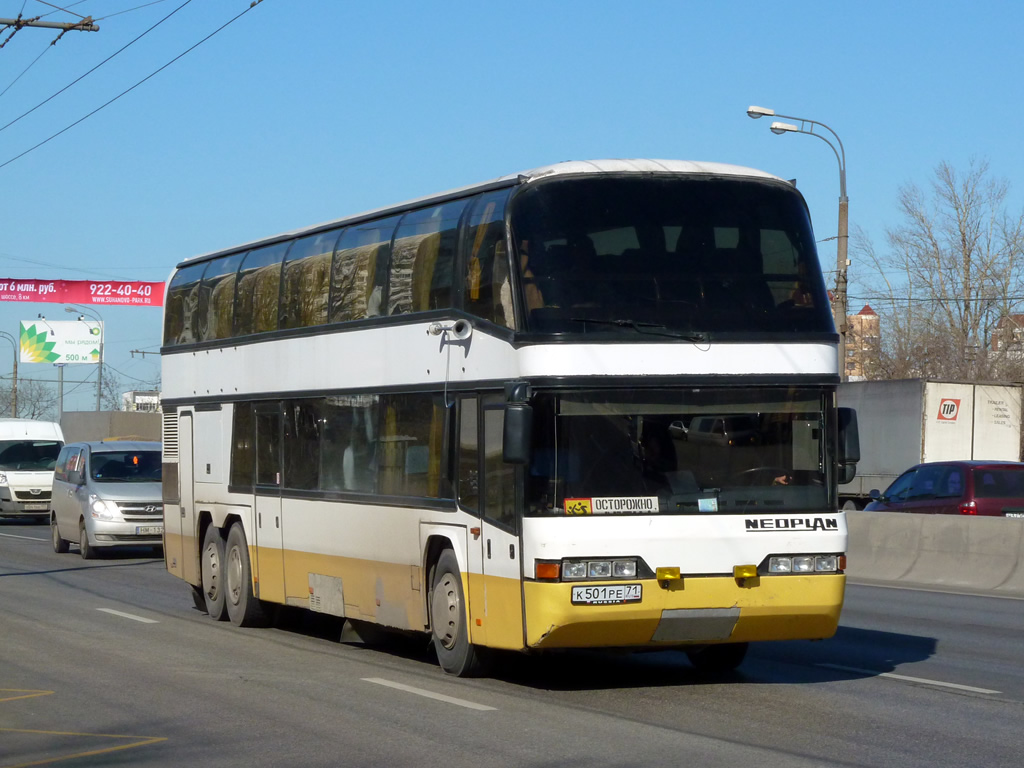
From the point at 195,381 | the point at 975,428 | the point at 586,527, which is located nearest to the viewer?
the point at 586,527

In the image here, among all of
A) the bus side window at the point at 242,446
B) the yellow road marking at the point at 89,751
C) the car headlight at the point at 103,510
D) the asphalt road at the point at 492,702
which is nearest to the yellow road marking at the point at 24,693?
the asphalt road at the point at 492,702

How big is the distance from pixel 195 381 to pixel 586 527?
8.05m

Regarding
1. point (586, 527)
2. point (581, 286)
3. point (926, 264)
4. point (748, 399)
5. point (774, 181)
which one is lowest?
point (586, 527)

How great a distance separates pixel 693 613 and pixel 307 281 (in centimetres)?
554

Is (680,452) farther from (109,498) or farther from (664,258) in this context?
(109,498)

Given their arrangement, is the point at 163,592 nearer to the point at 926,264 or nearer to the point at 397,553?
the point at 397,553

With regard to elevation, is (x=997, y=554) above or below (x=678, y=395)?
below

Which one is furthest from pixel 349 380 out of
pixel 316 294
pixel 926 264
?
pixel 926 264

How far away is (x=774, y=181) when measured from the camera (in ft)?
35.0

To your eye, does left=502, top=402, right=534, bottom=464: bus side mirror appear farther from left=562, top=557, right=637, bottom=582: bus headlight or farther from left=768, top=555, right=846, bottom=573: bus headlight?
left=768, top=555, right=846, bottom=573: bus headlight

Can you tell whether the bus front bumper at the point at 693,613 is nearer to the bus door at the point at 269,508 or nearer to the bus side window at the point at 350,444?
the bus side window at the point at 350,444

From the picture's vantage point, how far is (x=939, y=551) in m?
20.2

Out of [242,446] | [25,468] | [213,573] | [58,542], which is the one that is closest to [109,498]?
[58,542]

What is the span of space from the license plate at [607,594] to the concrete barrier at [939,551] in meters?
10.7
